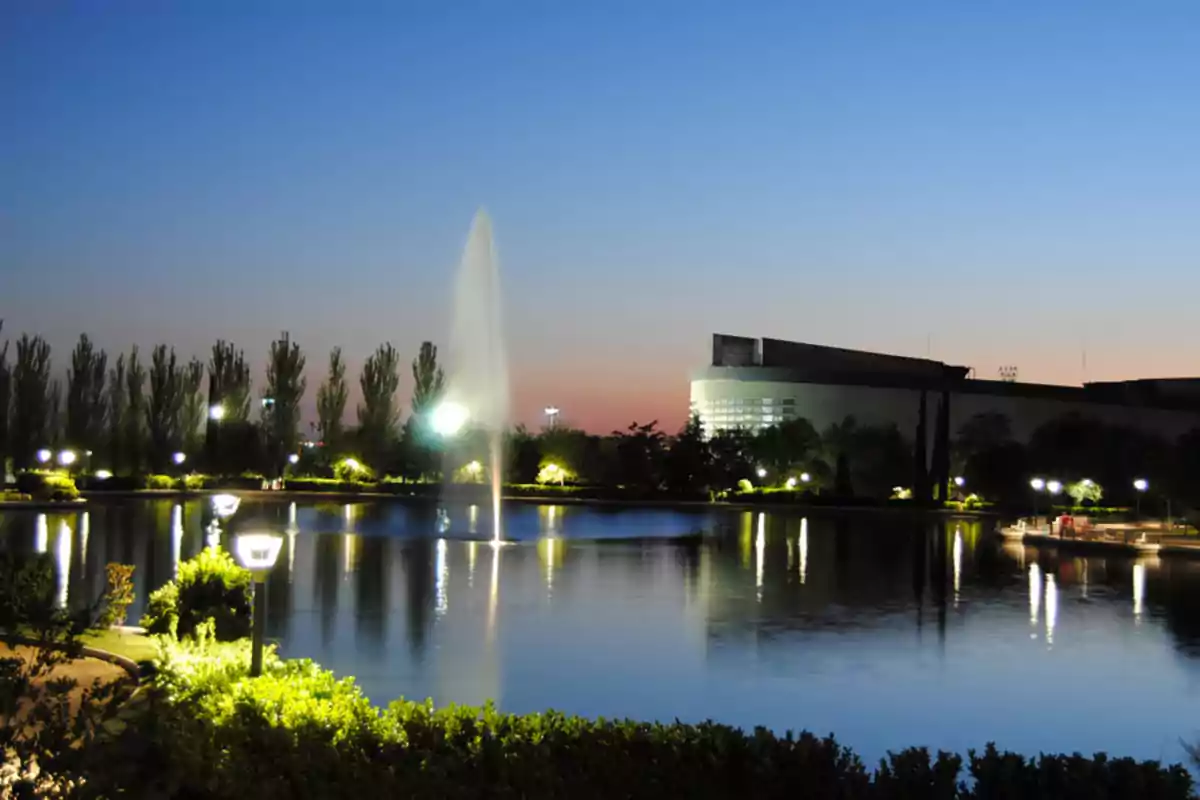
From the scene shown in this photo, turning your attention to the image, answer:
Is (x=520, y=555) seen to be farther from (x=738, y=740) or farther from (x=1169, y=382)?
(x=1169, y=382)

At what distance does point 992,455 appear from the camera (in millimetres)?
62781

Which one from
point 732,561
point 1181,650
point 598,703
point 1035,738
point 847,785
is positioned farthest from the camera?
point 732,561

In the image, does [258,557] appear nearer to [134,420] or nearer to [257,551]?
[257,551]

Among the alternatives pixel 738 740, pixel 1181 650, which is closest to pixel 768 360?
pixel 1181 650

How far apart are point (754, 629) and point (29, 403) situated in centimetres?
5829

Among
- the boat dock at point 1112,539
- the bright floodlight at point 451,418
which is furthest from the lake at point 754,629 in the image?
the bright floodlight at point 451,418

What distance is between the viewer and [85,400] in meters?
70.6

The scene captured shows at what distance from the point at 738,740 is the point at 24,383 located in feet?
221

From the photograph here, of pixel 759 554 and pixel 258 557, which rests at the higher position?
pixel 258 557

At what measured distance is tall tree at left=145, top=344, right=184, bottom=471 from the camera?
7200 cm

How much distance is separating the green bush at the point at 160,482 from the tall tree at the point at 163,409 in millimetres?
5846

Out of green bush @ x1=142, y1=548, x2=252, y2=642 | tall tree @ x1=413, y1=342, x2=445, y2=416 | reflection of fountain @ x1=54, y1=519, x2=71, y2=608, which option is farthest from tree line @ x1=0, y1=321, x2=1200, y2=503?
green bush @ x1=142, y1=548, x2=252, y2=642

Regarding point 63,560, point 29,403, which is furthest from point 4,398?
point 63,560

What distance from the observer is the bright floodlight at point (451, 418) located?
69.4 meters
